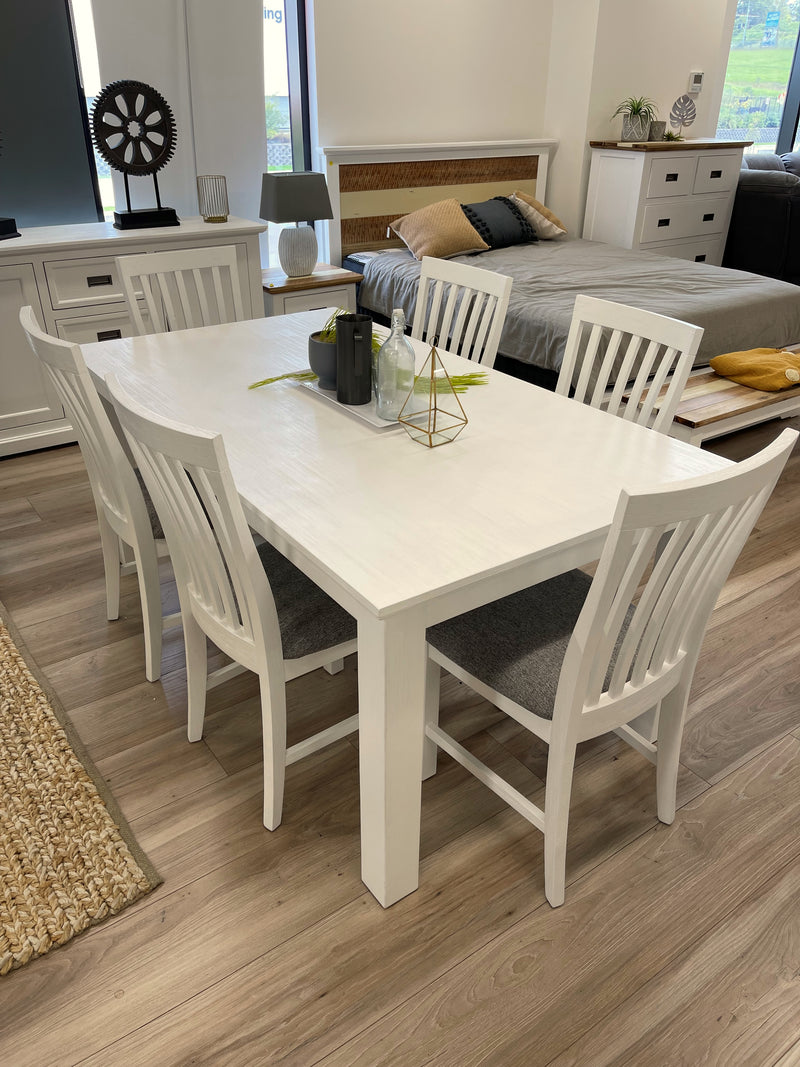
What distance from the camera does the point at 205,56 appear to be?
3.79m

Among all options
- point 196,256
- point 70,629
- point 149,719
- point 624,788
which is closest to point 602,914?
point 624,788

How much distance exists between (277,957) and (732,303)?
3.27 metres

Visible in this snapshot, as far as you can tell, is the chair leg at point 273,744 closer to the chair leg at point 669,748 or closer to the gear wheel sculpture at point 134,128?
the chair leg at point 669,748

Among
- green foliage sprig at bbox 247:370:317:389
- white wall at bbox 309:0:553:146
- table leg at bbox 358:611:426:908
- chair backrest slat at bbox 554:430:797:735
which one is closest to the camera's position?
chair backrest slat at bbox 554:430:797:735

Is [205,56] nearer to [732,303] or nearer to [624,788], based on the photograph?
[732,303]

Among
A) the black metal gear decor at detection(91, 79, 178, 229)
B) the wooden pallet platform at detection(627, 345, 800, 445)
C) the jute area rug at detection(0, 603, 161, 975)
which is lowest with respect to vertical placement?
the jute area rug at detection(0, 603, 161, 975)

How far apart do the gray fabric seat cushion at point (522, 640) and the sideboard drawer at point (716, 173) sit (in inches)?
174

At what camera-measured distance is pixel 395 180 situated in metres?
4.61

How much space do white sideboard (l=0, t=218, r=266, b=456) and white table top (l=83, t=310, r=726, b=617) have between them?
1.23 meters

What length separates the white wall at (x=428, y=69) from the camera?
4.25 meters

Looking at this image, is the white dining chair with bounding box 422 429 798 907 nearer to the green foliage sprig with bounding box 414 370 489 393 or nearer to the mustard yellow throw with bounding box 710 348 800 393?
the green foliage sprig with bounding box 414 370 489 393

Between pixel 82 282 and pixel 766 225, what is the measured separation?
14.5 feet

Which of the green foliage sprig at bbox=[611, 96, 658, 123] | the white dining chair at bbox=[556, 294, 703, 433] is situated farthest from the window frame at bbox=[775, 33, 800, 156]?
the white dining chair at bbox=[556, 294, 703, 433]

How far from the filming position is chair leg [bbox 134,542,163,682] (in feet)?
6.69
